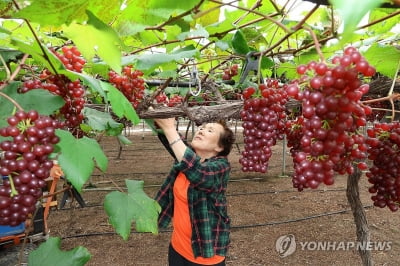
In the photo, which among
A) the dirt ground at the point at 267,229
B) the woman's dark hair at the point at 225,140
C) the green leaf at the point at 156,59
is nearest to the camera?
the green leaf at the point at 156,59

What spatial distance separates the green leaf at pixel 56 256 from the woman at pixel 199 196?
37.9 inches

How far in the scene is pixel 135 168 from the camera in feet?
29.3

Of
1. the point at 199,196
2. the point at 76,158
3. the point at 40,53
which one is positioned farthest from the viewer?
the point at 199,196

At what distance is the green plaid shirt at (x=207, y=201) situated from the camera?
234cm

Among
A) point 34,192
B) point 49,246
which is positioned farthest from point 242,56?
point 49,246

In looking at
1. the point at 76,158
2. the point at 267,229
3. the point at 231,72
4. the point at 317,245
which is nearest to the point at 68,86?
the point at 76,158

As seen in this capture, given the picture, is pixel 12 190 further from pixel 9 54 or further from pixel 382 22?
pixel 382 22

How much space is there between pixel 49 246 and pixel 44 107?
0.76 meters

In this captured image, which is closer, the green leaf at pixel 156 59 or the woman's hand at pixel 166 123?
the green leaf at pixel 156 59

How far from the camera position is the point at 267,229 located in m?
5.02

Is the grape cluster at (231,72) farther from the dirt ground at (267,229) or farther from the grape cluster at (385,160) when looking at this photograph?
the grape cluster at (385,160)

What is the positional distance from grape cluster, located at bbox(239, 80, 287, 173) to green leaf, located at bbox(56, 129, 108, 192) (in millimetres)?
714

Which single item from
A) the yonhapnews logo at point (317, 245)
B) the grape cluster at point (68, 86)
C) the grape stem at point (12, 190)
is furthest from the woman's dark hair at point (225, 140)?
the yonhapnews logo at point (317, 245)

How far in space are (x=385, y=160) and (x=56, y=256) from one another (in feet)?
4.44
